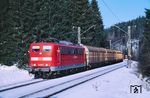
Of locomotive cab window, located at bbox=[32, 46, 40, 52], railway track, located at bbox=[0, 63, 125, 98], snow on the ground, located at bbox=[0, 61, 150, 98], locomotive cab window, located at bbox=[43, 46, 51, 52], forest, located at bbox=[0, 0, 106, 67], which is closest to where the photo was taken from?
snow on the ground, located at bbox=[0, 61, 150, 98]

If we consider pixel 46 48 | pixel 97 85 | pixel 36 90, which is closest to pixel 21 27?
pixel 46 48

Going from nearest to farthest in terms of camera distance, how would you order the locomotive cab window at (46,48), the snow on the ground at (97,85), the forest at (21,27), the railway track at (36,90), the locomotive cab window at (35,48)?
1. the snow on the ground at (97,85)
2. the railway track at (36,90)
3. the locomotive cab window at (46,48)
4. the locomotive cab window at (35,48)
5. the forest at (21,27)

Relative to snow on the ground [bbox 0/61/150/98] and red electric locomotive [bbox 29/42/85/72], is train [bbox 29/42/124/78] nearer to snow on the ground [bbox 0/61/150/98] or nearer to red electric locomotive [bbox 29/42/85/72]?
red electric locomotive [bbox 29/42/85/72]

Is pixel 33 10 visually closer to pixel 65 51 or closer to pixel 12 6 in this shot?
pixel 12 6

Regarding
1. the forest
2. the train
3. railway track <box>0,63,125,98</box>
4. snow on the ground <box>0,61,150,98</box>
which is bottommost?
railway track <box>0,63,125,98</box>

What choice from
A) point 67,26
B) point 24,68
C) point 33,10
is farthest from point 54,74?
point 67,26

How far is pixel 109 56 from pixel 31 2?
3067cm

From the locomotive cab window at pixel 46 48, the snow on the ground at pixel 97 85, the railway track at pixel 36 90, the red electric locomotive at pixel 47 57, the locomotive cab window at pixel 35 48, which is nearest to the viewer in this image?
the snow on the ground at pixel 97 85

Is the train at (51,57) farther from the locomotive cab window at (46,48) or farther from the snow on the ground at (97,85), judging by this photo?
the snow on the ground at (97,85)

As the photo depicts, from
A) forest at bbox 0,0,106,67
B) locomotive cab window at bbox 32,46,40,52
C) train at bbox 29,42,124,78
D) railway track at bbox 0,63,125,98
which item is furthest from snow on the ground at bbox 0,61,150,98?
forest at bbox 0,0,106,67

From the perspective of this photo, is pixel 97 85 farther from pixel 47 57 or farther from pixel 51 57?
pixel 47 57

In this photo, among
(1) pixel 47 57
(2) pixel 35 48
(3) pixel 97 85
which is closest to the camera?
(3) pixel 97 85

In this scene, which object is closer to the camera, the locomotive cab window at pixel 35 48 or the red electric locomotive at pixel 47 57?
the red electric locomotive at pixel 47 57

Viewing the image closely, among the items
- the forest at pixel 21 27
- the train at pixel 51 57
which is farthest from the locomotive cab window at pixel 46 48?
the forest at pixel 21 27
